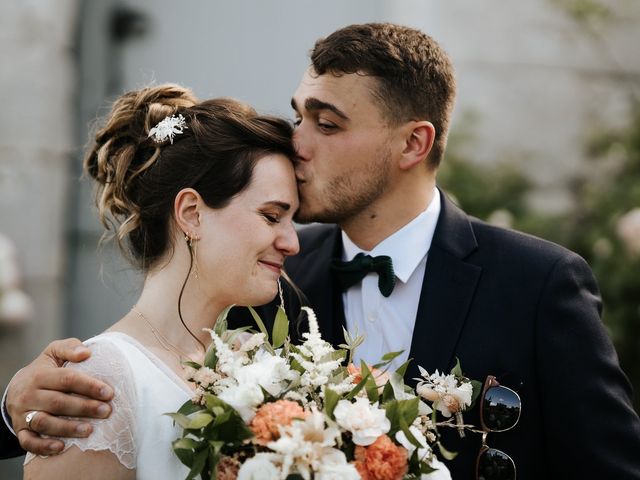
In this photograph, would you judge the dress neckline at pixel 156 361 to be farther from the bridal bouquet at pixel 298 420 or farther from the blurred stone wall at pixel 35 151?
the blurred stone wall at pixel 35 151

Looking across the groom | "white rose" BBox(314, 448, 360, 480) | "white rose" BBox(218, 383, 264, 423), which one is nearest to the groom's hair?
the groom

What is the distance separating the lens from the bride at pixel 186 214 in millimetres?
3027

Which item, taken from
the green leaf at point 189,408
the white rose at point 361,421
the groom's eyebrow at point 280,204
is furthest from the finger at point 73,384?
the groom's eyebrow at point 280,204

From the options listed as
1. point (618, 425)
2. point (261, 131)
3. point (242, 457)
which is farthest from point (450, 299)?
point (242, 457)

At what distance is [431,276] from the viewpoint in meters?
3.46

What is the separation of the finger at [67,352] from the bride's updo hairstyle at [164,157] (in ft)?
1.68

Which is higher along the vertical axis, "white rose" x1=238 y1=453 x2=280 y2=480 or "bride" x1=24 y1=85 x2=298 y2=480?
"bride" x1=24 y1=85 x2=298 y2=480

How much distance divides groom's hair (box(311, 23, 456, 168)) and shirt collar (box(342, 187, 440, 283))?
263mm

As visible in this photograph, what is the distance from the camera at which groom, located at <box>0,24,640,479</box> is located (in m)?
3.17

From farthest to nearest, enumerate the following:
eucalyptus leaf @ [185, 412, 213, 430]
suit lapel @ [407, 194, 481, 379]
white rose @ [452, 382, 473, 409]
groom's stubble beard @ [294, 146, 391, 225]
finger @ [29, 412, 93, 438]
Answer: groom's stubble beard @ [294, 146, 391, 225], suit lapel @ [407, 194, 481, 379], white rose @ [452, 382, 473, 409], finger @ [29, 412, 93, 438], eucalyptus leaf @ [185, 412, 213, 430]

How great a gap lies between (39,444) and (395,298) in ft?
4.89

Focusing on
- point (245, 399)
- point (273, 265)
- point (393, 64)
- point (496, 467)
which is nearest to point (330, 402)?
point (245, 399)

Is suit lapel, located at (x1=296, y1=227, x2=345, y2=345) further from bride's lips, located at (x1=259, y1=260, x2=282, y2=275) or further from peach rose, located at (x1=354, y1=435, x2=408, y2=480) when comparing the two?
peach rose, located at (x1=354, y1=435, x2=408, y2=480)

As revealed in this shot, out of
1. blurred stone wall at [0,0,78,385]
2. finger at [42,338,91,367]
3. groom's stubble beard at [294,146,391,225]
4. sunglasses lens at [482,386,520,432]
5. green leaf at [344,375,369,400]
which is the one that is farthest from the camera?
blurred stone wall at [0,0,78,385]
